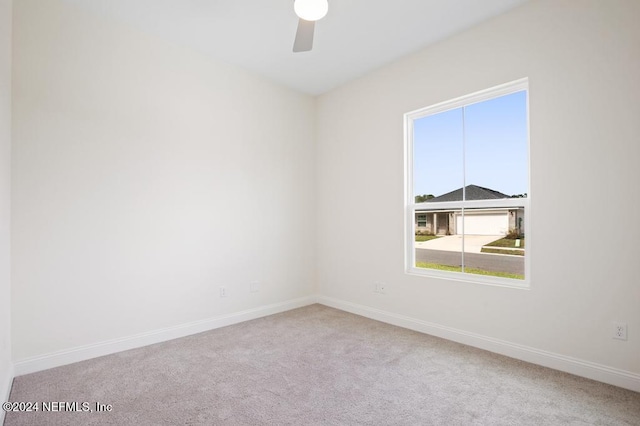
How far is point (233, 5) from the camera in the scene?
102 inches

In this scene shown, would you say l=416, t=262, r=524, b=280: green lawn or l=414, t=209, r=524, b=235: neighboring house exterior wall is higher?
l=414, t=209, r=524, b=235: neighboring house exterior wall

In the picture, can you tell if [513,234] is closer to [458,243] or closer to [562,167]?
[458,243]

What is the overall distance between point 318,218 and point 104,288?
8.28 ft

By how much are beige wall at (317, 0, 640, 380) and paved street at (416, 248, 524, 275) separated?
0.21 metres

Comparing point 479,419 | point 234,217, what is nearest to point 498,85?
Result: point 479,419

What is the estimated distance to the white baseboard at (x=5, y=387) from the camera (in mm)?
1865

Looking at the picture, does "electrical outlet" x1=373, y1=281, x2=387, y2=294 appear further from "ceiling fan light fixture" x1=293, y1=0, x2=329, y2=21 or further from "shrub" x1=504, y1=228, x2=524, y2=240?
"ceiling fan light fixture" x1=293, y1=0, x2=329, y2=21

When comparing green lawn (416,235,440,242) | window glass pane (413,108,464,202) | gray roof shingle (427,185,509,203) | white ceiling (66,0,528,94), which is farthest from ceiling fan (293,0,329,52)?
green lawn (416,235,440,242)

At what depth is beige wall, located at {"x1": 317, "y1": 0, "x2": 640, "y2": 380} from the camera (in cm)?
216

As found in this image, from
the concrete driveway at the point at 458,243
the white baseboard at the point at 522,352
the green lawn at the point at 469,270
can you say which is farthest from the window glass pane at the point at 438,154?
the white baseboard at the point at 522,352

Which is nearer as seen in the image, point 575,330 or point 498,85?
point 575,330

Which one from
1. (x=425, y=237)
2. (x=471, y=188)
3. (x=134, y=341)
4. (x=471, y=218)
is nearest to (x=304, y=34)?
(x=471, y=188)

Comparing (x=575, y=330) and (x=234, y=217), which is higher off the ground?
(x=234, y=217)

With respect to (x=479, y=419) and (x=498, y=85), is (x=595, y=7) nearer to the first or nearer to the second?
(x=498, y=85)
